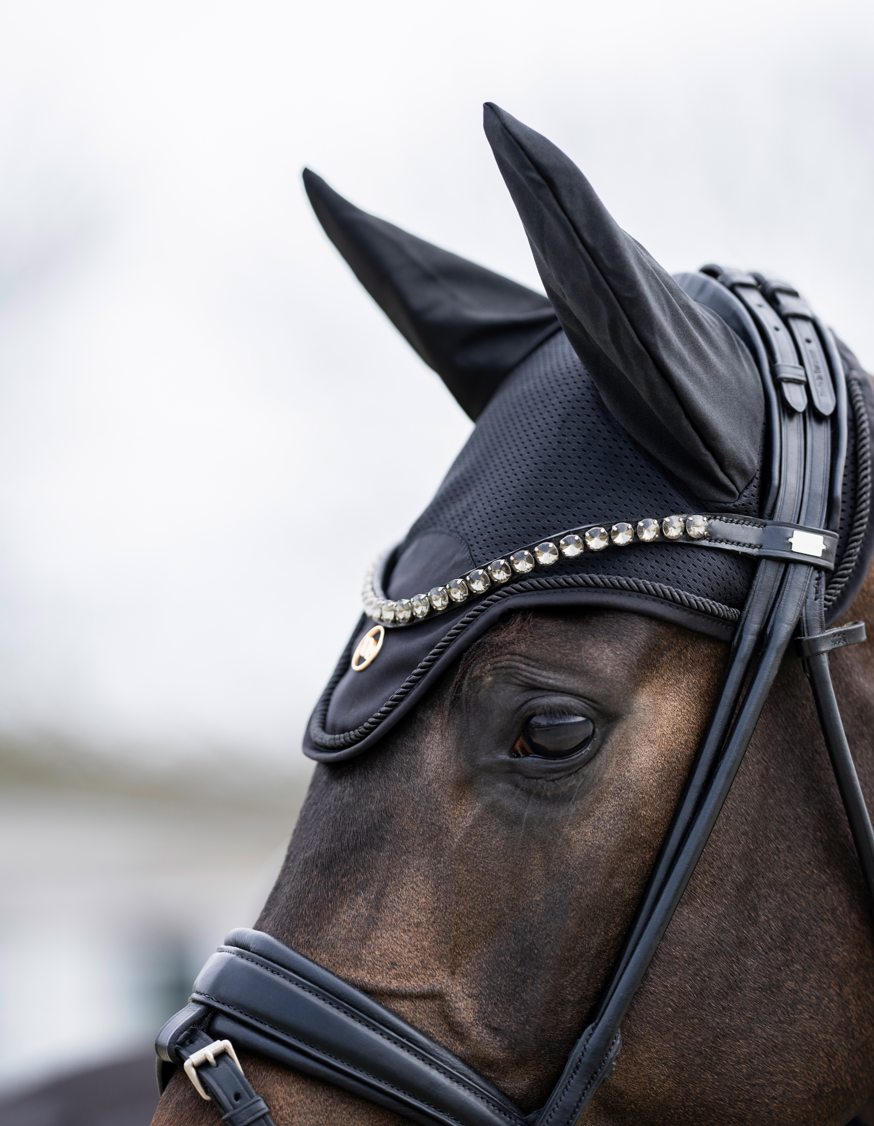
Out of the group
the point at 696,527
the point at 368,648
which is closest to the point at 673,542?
the point at 696,527

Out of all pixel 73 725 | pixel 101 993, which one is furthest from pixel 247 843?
pixel 101 993

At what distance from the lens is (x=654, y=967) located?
1.19 metres

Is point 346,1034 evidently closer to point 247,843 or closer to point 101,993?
point 101,993

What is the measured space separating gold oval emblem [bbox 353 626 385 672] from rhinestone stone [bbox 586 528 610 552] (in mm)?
369

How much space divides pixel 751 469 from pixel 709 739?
39cm

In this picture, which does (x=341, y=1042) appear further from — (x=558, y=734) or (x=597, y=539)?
(x=597, y=539)

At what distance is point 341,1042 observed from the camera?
1.12 metres

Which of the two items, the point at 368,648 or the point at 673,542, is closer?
the point at 673,542

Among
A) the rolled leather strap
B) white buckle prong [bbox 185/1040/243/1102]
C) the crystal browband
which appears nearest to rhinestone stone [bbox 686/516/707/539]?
the crystal browband

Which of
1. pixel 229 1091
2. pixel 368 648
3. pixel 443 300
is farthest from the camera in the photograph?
pixel 443 300

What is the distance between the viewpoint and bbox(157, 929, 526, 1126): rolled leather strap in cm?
112

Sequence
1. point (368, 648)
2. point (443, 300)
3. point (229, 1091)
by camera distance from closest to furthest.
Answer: point (229, 1091)
point (368, 648)
point (443, 300)

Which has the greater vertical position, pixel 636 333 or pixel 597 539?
pixel 636 333

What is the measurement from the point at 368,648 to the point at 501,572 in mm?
291
